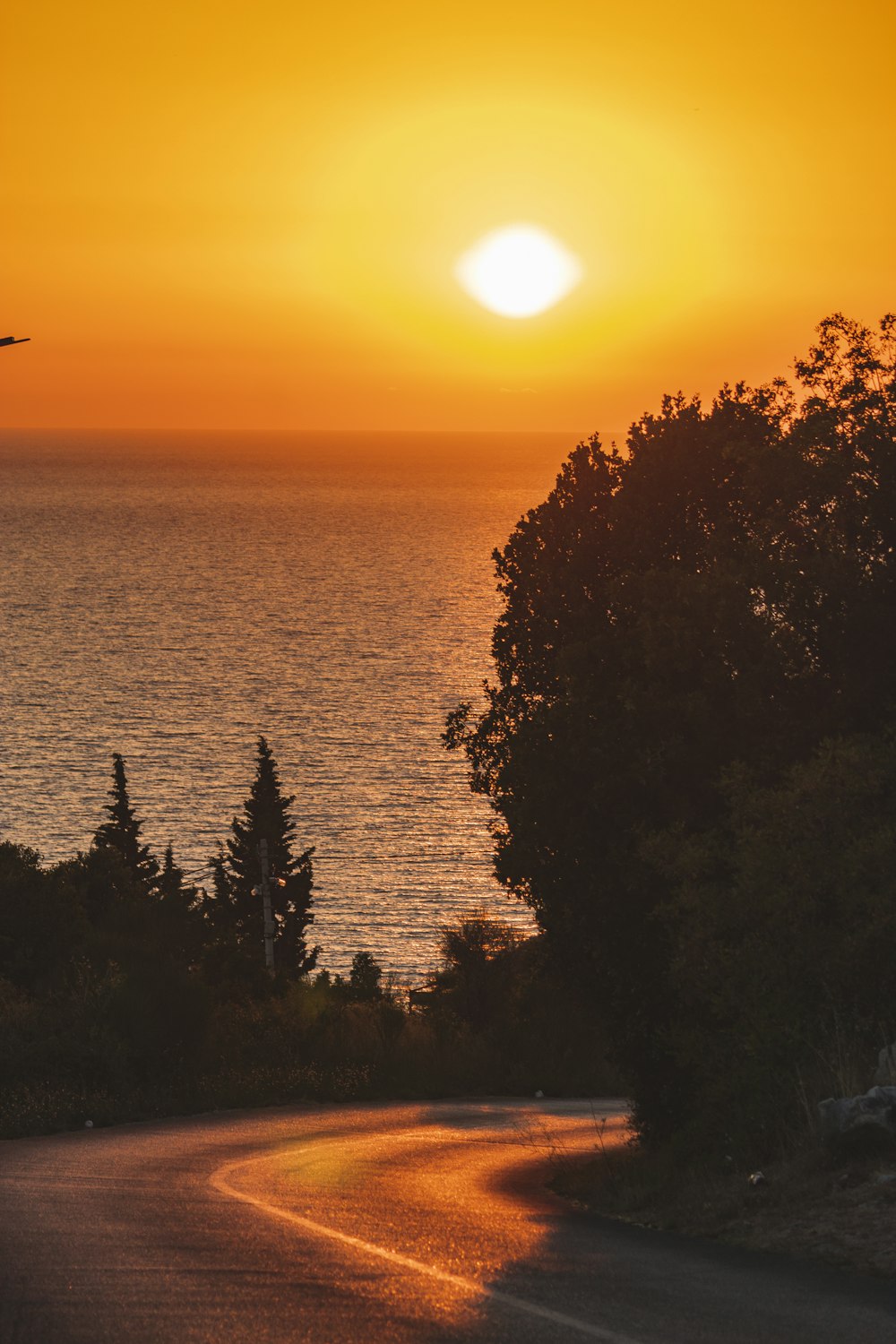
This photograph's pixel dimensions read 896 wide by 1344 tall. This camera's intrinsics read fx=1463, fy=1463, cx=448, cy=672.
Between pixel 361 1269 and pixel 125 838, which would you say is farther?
pixel 125 838

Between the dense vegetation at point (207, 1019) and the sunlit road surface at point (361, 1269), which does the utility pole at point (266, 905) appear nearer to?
the dense vegetation at point (207, 1019)

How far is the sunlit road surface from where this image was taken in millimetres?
7352

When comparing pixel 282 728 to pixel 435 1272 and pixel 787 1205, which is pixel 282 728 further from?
pixel 435 1272

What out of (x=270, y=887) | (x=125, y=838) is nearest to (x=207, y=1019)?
(x=270, y=887)

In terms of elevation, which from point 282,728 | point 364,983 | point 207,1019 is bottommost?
point 364,983

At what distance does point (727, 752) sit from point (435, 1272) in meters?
8.61

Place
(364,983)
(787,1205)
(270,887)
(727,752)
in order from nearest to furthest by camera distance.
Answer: (787,1205), (727,752), (364,983), (270,887)

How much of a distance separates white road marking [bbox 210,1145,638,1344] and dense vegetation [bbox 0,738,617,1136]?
268 inches

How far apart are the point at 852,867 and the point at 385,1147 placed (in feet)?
27.8

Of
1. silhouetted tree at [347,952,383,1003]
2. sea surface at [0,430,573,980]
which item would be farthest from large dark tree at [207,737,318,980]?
silhouetted tree at [347,952,383,1003]

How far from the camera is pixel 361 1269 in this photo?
29.2 ft

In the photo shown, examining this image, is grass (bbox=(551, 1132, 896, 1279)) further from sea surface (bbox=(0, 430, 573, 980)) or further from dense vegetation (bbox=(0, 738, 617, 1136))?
sea surface (bbox=(0, 430, 573, 980))

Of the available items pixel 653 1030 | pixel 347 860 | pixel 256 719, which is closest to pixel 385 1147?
pixel 653 1030

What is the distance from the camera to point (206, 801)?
72438 mm
